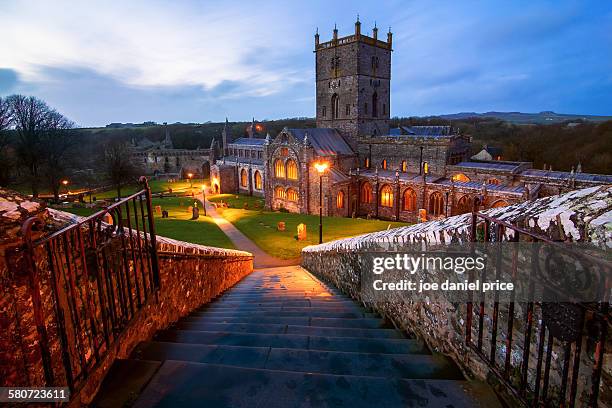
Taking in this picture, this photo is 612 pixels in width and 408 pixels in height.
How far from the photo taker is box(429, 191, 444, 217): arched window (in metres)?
34.7

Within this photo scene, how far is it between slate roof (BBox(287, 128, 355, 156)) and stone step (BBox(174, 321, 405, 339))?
3553cm

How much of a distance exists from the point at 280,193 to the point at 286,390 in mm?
40972

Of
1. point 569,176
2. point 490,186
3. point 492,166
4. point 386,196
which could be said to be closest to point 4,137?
point 386,196

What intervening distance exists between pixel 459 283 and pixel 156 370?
3.37 metres

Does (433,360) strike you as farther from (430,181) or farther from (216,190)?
(216,190)

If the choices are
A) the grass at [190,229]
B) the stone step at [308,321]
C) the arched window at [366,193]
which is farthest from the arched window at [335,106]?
the stone step at [308,321]

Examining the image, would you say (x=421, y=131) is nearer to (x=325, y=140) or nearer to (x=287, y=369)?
(x=325, y=140)

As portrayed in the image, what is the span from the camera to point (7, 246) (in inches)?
109

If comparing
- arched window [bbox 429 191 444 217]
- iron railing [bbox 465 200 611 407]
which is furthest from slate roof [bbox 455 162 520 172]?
iron railing [bbox 465 200 611 407]

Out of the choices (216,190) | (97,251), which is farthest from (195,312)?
(216,190)

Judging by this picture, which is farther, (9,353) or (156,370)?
(156,370)

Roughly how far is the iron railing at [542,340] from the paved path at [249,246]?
59.8 feet

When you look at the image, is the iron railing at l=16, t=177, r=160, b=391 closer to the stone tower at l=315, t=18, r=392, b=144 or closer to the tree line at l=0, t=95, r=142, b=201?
the tree line at l=0, t=95, r=142, b=201

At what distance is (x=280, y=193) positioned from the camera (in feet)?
144
